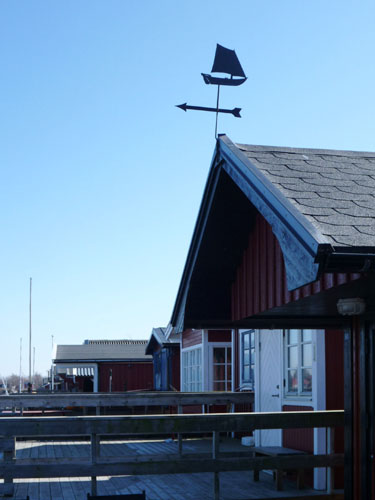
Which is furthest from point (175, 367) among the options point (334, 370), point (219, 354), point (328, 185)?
point (328, 185)

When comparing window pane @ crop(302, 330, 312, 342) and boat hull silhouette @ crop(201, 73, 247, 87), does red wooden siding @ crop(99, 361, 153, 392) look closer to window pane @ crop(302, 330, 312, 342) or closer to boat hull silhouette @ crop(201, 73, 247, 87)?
window pane @ crop(302, 330, 312, 342)

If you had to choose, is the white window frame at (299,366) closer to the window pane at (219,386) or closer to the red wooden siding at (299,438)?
the red wooden siding at (299,438)

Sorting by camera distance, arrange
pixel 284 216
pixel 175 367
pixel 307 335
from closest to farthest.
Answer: pixel 284 216
pixel 307 335
pixel 175 367

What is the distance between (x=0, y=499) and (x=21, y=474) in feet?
5.51

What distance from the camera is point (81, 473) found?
6664 millimetres

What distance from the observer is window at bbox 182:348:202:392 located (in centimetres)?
1897

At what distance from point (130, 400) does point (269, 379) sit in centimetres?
348

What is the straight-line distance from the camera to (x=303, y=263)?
429 cm

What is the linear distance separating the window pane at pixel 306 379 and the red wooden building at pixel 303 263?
0.15 ft

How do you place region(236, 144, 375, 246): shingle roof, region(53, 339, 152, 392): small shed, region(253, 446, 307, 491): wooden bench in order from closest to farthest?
region(236, 144, 375, 246): shingle roof → region(253, 446, 307, 491): wooden bench → region(53, 339, 152, 392): small shed

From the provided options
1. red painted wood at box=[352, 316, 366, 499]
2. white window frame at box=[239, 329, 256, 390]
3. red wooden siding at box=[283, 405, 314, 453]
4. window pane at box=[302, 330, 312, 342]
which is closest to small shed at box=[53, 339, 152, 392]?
white window frame at box=[239, 329, 256, 390]

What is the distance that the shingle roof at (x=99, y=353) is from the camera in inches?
1270

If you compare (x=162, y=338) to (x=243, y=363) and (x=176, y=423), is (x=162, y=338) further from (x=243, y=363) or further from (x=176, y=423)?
(x=176, y=423)

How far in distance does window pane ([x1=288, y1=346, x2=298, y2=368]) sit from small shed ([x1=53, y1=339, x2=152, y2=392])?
21.4m
